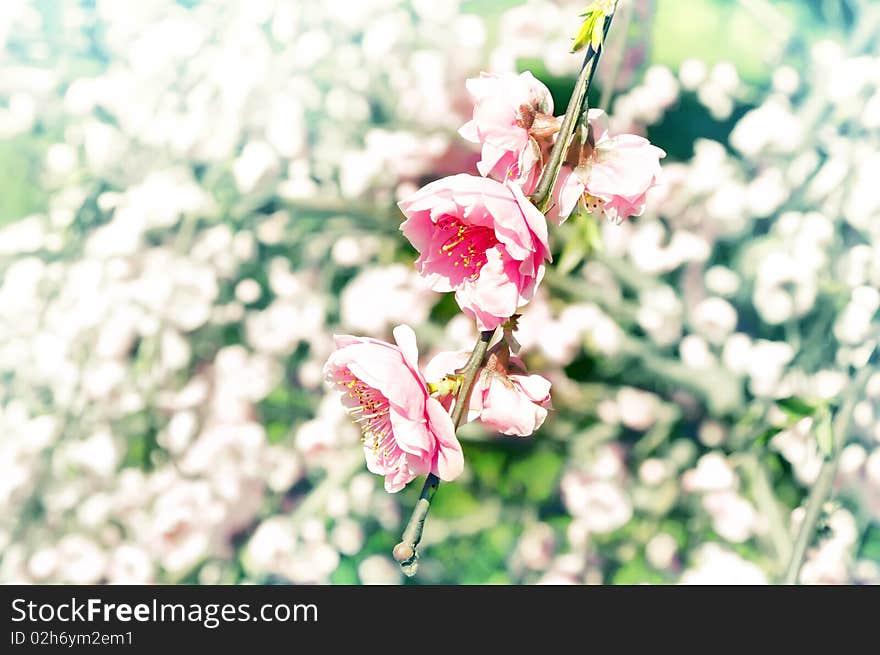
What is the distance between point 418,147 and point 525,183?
0.51m

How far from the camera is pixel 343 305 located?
862mm

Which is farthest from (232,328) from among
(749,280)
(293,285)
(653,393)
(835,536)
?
(835,536)

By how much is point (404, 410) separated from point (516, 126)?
5.4 inches

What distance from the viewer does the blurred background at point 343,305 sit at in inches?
33.5

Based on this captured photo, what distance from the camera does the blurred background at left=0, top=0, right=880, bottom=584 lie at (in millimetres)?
852

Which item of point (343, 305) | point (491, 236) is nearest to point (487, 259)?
point (491, 236)

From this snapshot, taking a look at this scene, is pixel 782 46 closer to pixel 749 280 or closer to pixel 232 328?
pixel 749 280

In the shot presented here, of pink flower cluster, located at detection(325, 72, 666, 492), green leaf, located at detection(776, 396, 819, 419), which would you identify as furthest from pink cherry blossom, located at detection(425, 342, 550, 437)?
green leaf, located at detection(776, 396, 819, 419)

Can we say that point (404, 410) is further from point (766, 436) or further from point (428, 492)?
point (766, 436)

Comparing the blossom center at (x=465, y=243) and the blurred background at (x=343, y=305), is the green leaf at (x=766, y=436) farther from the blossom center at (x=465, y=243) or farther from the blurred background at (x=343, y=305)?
the blossom center at (x=465, y=243)

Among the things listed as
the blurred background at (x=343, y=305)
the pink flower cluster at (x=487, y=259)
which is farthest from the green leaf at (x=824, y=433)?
the pink flower cluster at (x=487, y=259)

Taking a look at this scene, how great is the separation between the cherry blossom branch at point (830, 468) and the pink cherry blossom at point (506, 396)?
0.63 metres

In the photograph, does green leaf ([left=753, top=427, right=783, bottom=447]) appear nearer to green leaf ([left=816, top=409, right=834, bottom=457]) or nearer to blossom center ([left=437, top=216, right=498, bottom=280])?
green leaf ([left=816, top=409, right=834, bottom=457])

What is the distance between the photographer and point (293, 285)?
0.87 m
